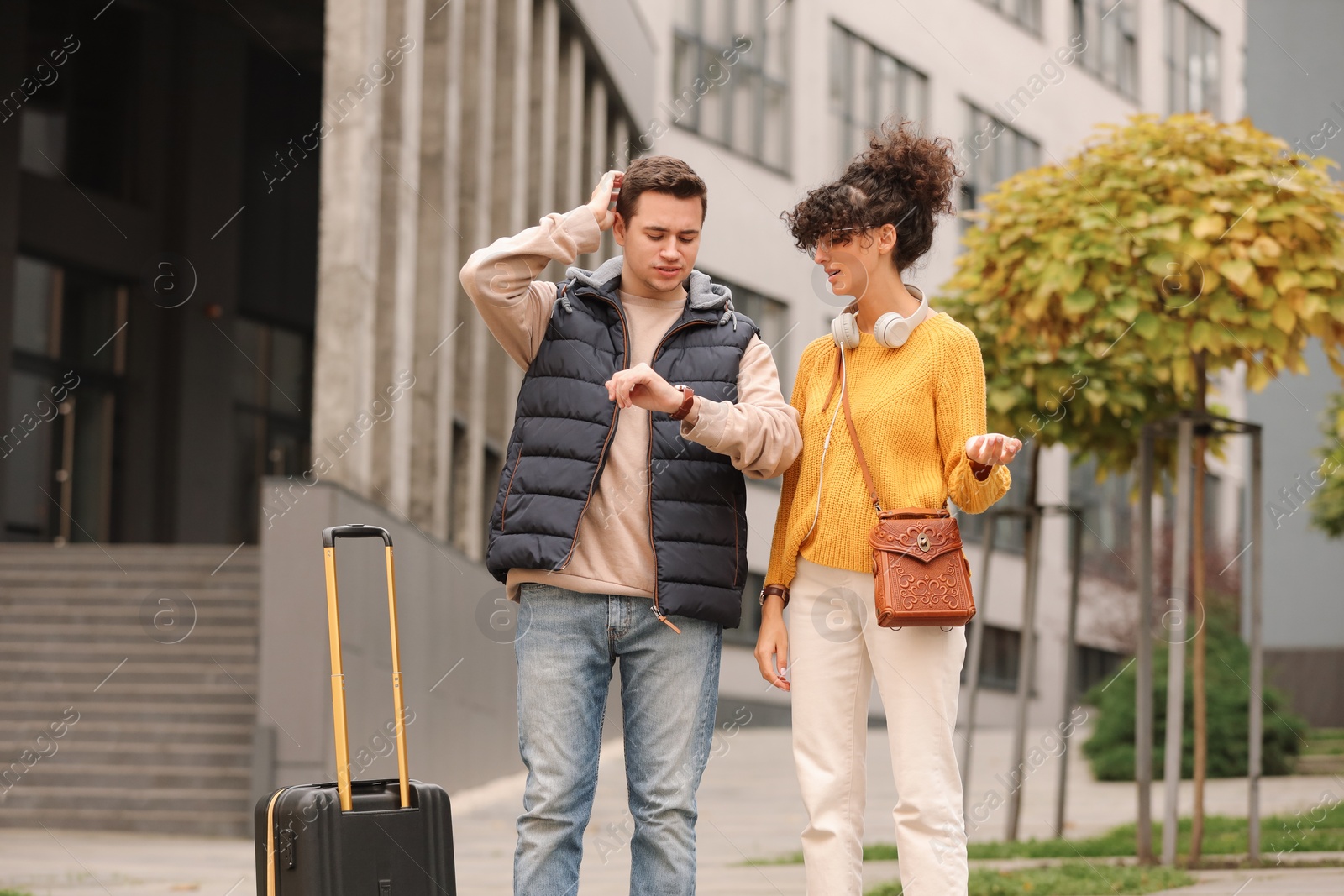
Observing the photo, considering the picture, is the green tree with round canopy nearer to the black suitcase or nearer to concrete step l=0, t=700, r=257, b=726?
the black suitcase

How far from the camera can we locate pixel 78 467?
1953cm

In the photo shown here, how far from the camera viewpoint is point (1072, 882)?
20.1 feet

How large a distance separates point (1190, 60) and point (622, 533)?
34382 mm

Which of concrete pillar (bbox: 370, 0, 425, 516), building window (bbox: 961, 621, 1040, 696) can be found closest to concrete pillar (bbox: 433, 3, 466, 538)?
concrete pillar (bbox: 370, 0, 425, 516)

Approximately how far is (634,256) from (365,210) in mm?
8147

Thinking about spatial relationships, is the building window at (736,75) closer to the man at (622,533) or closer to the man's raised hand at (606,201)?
the man's raised hand at (606,201)

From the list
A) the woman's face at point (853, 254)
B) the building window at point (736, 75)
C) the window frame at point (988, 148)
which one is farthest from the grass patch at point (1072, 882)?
the window frame at point (988, 148)

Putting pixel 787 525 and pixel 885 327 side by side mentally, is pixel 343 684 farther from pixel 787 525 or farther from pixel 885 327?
pixel 885 327

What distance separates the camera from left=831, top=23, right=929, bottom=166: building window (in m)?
27.0

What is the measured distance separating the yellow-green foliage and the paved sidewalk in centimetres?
236

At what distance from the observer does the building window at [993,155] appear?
28844mm

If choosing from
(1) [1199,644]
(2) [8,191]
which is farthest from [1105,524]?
(1) [1199,644]

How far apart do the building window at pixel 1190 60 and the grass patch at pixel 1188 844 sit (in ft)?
91.1

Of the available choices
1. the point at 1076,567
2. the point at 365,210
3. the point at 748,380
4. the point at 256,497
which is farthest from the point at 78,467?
the point at 748,380
